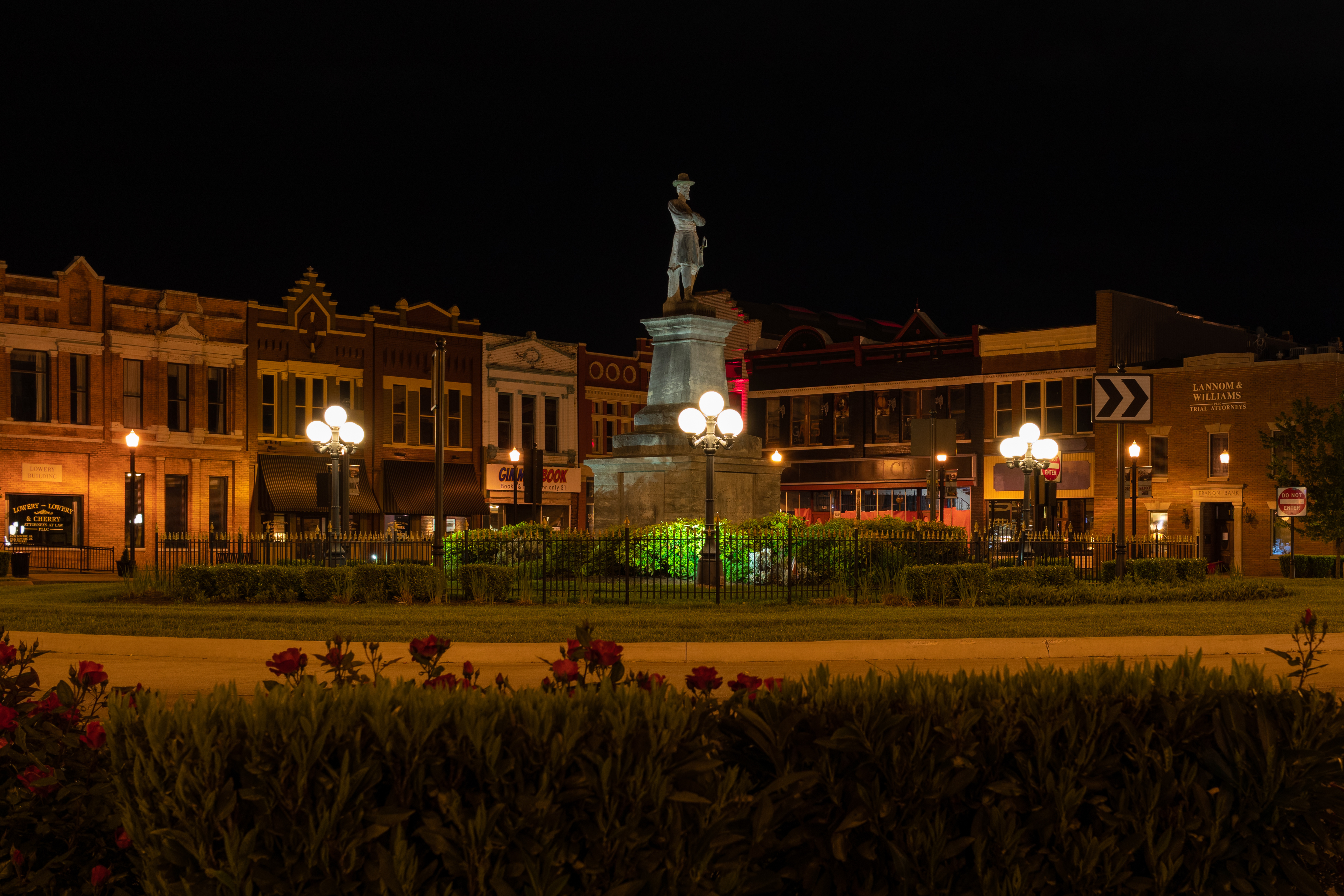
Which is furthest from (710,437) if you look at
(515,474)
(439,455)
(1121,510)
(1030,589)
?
(515,474)

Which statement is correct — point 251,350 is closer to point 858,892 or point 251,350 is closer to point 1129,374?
point 1129,374

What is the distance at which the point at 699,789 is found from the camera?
14.4ft

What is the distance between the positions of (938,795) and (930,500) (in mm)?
29877

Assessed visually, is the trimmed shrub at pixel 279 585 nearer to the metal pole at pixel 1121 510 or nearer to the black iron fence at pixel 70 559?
the metal pole at pixel 1121 510

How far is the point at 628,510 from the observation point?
92.2 feet

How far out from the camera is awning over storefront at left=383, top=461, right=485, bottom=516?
173 ft

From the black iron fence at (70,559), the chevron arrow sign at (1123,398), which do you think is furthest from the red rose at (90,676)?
the black iron fence at (70,559)

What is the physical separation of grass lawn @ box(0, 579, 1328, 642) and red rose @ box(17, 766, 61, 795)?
420 inches

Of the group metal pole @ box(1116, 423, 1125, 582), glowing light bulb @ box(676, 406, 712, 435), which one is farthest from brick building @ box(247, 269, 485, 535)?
metal pole @ box(1116, 423, 1125, 582)

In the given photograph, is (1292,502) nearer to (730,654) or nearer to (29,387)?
(730,654)

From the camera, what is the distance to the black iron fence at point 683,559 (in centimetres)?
2294

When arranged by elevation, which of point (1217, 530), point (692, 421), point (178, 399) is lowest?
point (1217, 530)

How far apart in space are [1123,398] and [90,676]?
16.9 meters

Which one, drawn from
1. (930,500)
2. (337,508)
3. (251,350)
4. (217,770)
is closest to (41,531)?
(251,350)
